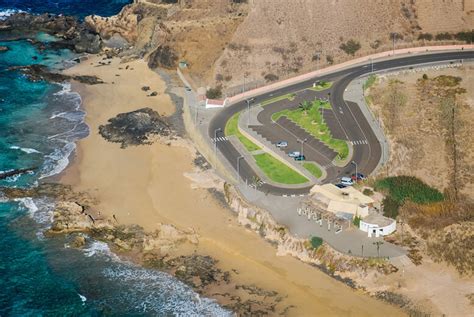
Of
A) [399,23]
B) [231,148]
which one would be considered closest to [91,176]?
[231,148]

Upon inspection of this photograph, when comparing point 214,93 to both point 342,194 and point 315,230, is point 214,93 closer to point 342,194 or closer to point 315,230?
point 342,194

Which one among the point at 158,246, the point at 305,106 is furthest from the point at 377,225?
the point at 305,106

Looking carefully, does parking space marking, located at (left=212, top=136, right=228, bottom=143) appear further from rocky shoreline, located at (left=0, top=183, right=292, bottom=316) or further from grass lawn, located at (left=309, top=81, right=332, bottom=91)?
grass lawn, located at (left=309, top=81, right=332, bottom=91)

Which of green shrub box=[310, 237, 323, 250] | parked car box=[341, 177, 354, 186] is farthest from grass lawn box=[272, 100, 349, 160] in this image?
green shrub box=[310, 237, 323, 250]

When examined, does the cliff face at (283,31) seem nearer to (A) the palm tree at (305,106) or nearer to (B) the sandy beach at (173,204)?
(B) the sandy beach at (173,204)

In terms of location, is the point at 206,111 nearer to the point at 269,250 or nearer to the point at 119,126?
the point at 119,126

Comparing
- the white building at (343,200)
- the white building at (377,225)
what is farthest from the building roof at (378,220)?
the white building at (343,200)
